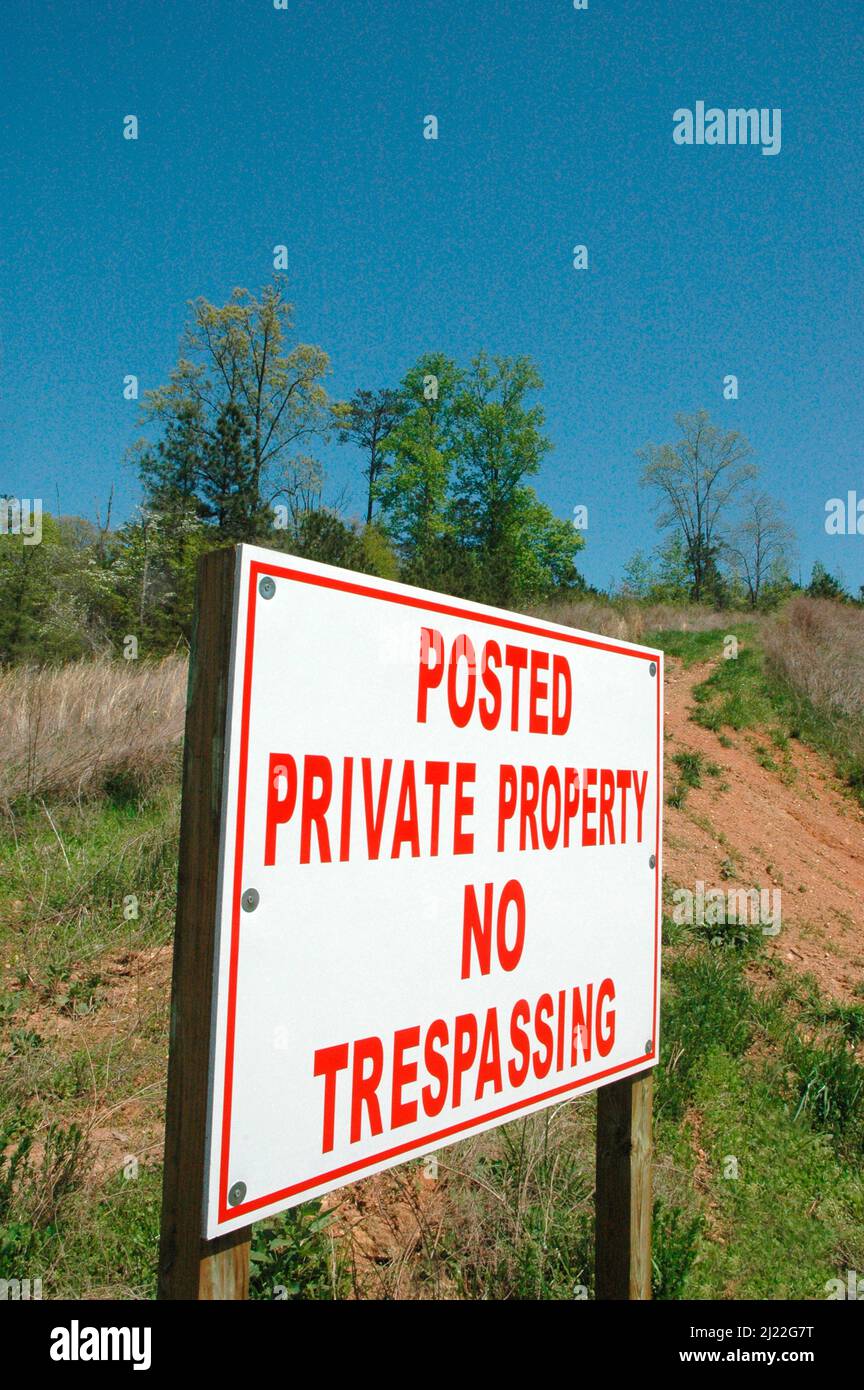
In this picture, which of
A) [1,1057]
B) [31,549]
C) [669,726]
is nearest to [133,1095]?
[1,1057]

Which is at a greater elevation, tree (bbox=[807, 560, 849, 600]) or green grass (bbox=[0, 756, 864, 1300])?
tree (bbox=[807, 560, 849, 600])

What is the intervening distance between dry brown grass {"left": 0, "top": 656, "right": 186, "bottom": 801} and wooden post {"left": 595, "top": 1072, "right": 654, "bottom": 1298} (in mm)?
5755

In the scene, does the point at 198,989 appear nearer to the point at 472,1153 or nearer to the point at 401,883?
the point at 401,883

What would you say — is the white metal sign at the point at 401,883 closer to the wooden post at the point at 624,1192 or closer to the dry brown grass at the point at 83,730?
the wooden post at the point at 624,1192

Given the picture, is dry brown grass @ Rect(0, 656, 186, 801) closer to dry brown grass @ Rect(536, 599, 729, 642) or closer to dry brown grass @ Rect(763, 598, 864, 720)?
dry brown grass @ Rect(763, 598, 864, 720)

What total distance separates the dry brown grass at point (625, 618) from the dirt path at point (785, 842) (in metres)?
6.16

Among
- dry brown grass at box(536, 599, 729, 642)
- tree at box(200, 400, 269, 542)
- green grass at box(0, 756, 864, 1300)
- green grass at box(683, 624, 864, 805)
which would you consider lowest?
green grass at box(0, 756, 864, 1300)

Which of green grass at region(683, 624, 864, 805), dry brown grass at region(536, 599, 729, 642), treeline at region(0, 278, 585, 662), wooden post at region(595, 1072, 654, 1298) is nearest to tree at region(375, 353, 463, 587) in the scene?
treeline at region(0, 278, 585, 662)

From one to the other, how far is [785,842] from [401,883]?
9030 mm

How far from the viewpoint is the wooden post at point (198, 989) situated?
4.01 feet

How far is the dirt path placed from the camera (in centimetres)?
736

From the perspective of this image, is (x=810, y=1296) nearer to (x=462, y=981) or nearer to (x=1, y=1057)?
(x=462, y=981)

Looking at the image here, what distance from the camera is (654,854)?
2186 mm

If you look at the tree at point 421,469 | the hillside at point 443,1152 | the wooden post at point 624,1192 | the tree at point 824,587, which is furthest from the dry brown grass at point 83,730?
the tree at point 421,469
